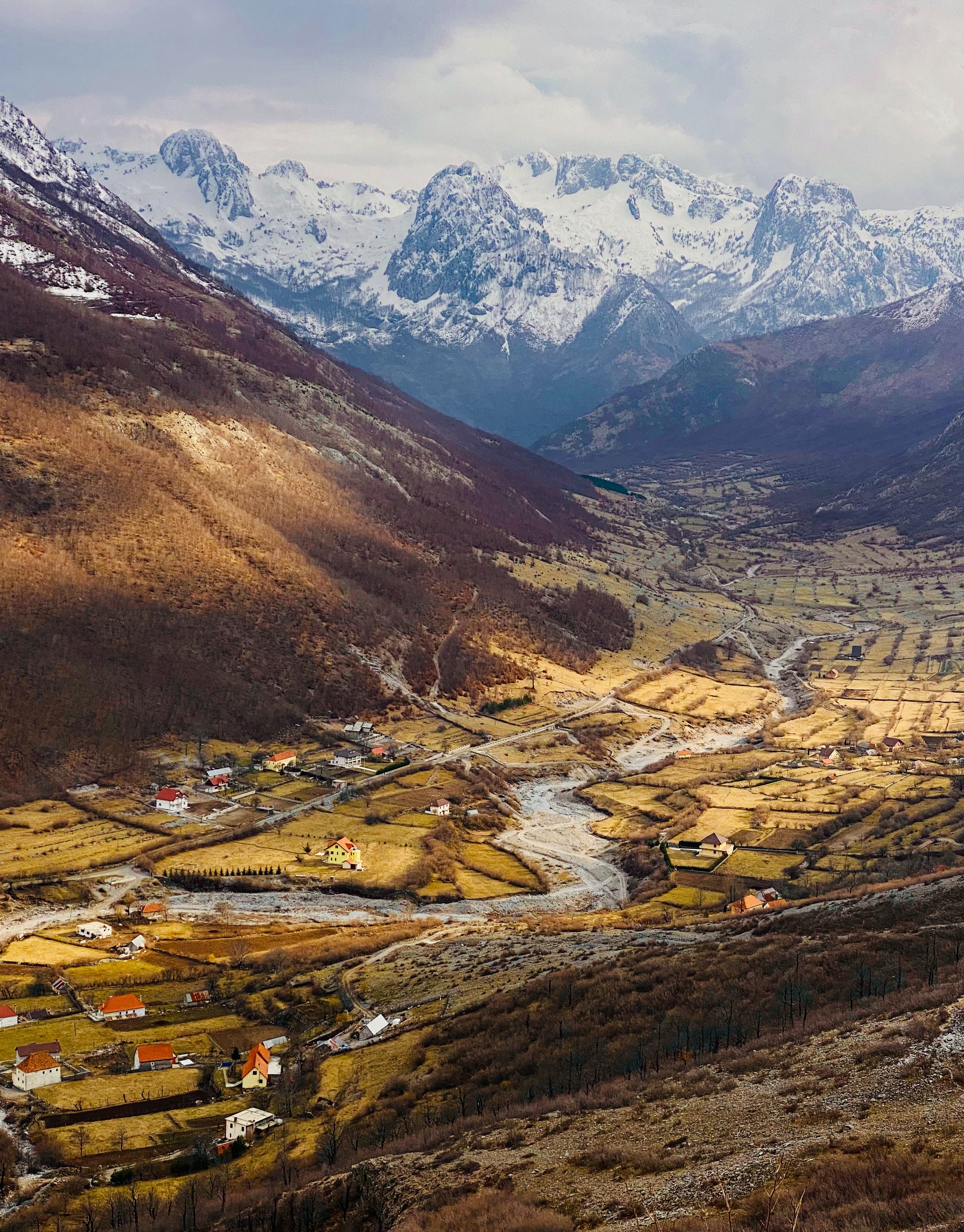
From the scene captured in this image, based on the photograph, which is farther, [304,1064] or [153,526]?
[153,526]

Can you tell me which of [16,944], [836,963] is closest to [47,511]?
[16,944]

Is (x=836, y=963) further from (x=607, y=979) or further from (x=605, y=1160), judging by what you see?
(x=605, y=1160)

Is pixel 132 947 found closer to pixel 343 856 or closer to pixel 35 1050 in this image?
pixel 35 1050

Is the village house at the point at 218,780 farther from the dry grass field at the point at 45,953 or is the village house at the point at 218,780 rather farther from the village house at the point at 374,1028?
the village house at the point at 374,1028

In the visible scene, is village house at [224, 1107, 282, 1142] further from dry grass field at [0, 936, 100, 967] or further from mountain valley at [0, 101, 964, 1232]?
dry grass field at [0, 936, 100, 967]

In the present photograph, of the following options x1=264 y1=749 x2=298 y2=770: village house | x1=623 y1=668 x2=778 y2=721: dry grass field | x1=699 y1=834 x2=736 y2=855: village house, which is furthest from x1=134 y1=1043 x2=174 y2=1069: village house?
x1=623 y1=668 x2=778 y2=721: dry grass field

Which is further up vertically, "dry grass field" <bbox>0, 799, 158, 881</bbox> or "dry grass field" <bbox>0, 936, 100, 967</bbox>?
"dry grass field" <bbox>0, 799, 158, 881</bbox>
